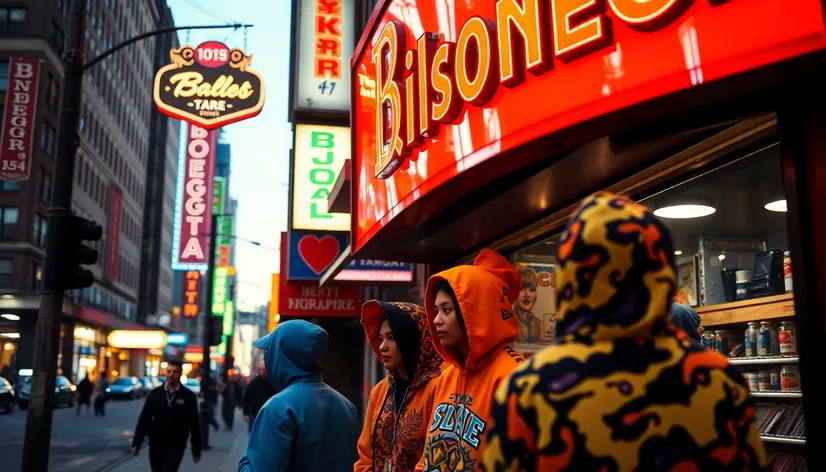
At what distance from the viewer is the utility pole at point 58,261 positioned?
8.26m

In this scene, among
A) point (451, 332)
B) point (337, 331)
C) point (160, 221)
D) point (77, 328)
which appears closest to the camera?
point (451, 332)

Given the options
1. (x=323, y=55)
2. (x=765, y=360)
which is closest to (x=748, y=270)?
(x=765, y=360)

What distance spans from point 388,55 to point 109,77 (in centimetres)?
6165

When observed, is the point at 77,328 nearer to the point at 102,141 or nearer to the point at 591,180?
the point at 102,141

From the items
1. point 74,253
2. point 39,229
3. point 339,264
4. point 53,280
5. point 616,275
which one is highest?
point 39,229

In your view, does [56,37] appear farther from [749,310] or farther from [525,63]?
[749,310]

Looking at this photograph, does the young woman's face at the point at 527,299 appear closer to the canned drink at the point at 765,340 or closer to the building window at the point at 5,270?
the canned drink at the point at 765,340

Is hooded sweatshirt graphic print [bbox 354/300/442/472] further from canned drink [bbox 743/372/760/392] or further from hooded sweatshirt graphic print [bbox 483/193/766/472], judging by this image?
canned drink [bbox 743/372/760/392]

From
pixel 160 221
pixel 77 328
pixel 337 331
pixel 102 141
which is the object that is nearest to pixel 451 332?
pixel 337 331

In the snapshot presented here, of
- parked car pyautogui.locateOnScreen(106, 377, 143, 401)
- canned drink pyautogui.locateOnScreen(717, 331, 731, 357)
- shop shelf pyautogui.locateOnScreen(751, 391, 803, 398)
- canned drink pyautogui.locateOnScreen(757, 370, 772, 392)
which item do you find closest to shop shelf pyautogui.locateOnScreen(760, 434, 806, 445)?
shop shelf pyautogui.locateOnScreen(751, 391, 803, 398)

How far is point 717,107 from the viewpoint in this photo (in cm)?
428

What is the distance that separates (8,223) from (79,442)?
3008 centimetres

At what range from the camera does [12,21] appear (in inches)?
1898

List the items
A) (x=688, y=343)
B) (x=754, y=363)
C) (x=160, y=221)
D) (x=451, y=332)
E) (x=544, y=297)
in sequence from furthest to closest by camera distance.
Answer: (x=160, y=221)
(x=544, y=297)
(x=754, y=363)
(x=451, y=332)
(x=688, y=343)
